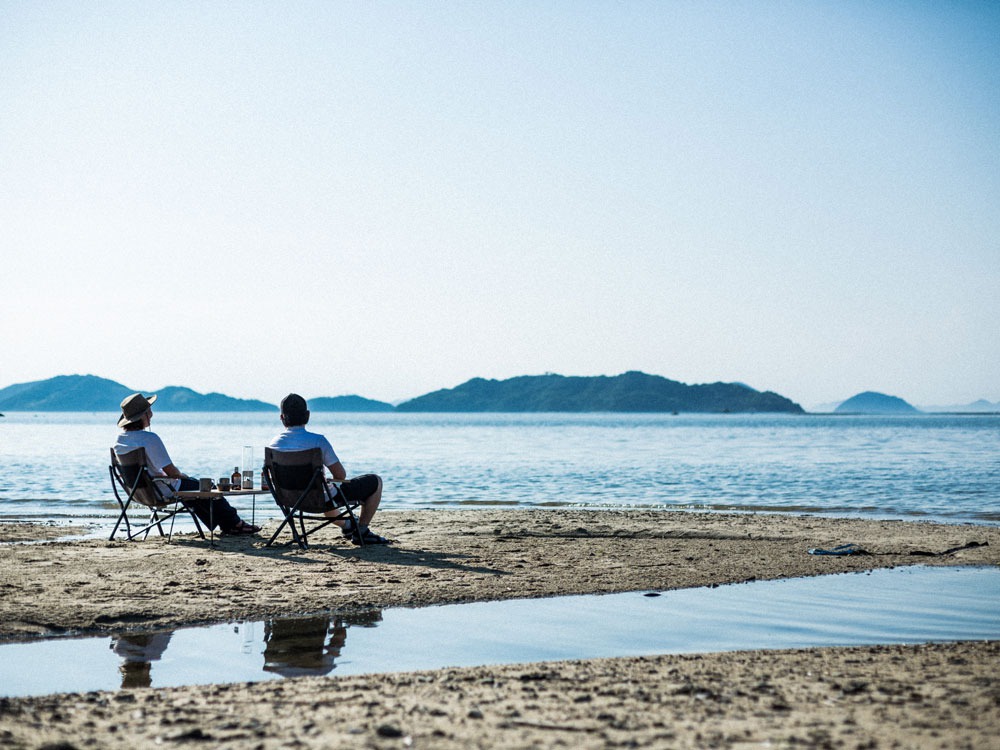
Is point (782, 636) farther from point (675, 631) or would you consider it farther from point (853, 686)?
point (853, 686)

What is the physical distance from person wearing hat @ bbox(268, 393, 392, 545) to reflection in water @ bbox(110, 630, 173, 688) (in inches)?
151

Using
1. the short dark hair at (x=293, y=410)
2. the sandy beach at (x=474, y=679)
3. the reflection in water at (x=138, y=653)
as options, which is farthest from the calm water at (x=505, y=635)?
the short dark hair at (x=293, y=410)

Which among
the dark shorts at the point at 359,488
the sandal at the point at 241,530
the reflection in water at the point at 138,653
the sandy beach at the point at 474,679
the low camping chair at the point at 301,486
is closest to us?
the sandy beach at the point at 474,679

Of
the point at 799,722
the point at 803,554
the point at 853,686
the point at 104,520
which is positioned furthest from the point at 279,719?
the point at 104,520

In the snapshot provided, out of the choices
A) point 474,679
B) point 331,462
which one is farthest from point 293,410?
point 474,679

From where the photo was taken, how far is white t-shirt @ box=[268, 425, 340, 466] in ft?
33.3

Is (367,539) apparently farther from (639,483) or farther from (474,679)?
(639,483)

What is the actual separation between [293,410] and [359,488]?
104cm

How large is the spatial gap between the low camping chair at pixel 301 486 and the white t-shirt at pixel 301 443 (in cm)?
5

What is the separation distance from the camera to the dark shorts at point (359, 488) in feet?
34.1

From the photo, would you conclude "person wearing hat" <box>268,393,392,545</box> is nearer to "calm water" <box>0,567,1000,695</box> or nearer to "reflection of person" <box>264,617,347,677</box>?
"calm water" <box>0,567,1000,695</box>

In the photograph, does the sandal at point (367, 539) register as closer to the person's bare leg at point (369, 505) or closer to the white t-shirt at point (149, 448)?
the person's bare leg at point (369, 505)

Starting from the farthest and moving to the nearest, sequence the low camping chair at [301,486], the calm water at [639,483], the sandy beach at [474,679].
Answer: the calm water at [639,483], the low camping chair at [301,486], the sandy beach at [474,679]

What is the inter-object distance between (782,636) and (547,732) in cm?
271
